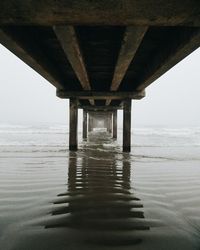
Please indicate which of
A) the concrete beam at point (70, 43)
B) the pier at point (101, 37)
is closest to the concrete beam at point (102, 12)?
the pier at point (101, 37)

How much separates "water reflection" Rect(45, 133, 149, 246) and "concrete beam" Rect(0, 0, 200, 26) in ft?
7.42

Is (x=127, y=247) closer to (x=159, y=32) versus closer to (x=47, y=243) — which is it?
(x=47, y=243)

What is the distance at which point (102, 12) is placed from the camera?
298 centimetres

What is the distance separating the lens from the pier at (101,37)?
2928 mm

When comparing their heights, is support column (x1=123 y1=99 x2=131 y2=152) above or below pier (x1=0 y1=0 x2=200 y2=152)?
below

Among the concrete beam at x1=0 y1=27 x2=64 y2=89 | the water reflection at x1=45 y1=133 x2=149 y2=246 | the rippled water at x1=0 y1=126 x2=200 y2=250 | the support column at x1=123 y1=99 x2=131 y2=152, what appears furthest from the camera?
the support column at x1=123 y1=99 x2=131 y2=152

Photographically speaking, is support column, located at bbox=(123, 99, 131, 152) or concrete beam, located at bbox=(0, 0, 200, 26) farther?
support column, located at bbox=(123, 99, 131, 152)

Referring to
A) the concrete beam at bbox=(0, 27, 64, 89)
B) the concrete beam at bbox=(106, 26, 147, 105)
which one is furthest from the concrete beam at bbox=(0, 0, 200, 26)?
the concrete beam at bbox=(0, 27, 64, 89)

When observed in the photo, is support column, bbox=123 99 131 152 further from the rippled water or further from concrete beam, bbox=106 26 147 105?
the rippled water

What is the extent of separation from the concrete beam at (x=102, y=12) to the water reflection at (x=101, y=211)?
7.42 ft

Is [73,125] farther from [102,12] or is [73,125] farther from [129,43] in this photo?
[102,12]

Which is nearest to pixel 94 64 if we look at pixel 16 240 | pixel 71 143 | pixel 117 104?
pixel 71 143

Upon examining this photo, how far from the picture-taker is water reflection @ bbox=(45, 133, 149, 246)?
105 inches

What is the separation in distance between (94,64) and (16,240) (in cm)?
595
